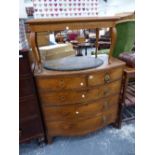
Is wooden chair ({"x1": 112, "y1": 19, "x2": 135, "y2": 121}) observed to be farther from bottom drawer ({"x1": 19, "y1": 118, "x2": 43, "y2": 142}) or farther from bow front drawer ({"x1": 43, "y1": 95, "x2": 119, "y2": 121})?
bottom drawer ({"x1": 19, "y1": 118, "x2": 43, "y2": 142})

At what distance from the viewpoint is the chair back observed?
191 centimetres

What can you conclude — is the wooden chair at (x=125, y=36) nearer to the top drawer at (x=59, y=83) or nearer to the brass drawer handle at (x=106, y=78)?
the brass drawer handle at (x=106, y=78)

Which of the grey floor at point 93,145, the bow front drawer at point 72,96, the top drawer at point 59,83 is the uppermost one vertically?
the top drawer at point 59,83

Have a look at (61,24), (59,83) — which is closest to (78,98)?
(59,83)

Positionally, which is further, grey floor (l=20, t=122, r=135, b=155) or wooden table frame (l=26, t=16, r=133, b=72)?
grey floor (l=20, t=122, r=135, b=155)

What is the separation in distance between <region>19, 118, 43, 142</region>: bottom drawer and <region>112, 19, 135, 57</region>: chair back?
1221 mm

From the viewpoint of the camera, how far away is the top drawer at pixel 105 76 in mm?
1482

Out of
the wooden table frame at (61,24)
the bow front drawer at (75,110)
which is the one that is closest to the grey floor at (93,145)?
the bow front drawer at (75,110)

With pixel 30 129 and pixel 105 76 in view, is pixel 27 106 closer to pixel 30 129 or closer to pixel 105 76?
pixel 30 129

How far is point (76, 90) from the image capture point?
1479mm

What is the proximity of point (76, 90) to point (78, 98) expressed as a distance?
0.28 feet

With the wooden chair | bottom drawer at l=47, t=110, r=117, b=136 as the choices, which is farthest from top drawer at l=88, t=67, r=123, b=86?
bottom drawer at l=47, t=110, r=117, b=136
